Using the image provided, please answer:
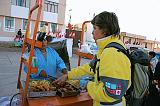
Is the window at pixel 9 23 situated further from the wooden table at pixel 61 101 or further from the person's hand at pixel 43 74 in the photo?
the wooden table at pixel 61 101

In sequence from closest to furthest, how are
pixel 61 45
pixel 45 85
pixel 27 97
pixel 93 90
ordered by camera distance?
1. pixel 93 90
2. pixel 27 97
3. pixel 45 85
4. pixel 61 45

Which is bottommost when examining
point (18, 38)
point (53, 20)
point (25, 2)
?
Result: point (18, 38)

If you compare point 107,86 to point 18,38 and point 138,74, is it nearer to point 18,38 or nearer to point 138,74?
point 138,74

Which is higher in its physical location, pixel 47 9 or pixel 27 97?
pixel 47 9

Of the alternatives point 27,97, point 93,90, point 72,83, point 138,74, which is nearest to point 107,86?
point 93,90

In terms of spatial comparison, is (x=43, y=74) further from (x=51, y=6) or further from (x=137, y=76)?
(x=51, y=6)

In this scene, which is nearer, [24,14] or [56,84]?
[56,84]

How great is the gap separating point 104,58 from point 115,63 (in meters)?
0.10

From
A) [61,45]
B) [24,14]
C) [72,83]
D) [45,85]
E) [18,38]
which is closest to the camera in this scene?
[45,85]

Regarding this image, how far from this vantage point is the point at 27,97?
2.33 metres

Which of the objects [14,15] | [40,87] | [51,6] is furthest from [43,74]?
[51,6]

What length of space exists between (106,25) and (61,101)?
3.22 feet

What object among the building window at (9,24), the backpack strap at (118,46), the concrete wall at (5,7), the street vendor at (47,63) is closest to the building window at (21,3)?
the concrete wall at (5,7)

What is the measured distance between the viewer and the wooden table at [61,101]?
7.39 ft
